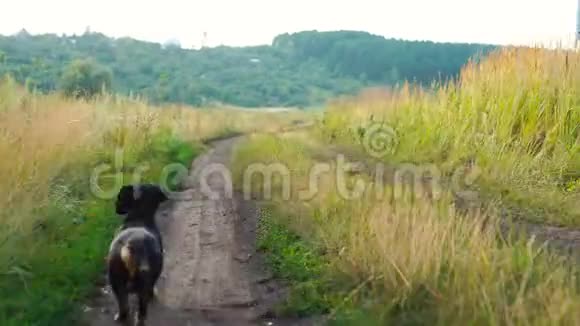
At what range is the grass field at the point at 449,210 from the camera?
469 cm

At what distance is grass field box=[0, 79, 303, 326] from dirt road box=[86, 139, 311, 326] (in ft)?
1.56

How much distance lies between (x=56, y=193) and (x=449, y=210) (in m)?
4.61

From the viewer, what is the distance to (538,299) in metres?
4.15

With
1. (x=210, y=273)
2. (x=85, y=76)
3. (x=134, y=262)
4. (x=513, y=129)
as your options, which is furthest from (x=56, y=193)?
(x=85, y=76)

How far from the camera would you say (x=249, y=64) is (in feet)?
152

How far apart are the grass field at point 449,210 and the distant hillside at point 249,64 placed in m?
1.66

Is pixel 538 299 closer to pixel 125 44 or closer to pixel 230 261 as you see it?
pixel 230 261

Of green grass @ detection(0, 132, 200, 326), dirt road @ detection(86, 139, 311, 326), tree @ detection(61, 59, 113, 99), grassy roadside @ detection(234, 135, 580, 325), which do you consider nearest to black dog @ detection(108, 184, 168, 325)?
dirt road @ detection(86, 139, 311, 326)

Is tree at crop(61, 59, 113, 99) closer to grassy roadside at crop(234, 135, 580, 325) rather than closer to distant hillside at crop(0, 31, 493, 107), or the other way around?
distant hillside at crop(0, 31, 493, 107)

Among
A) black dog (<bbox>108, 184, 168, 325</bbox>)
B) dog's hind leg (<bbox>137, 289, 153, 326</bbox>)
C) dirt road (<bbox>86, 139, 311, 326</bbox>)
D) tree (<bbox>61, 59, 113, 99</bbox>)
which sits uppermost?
tree (<bbox>61, 59, 113, 99</bbox>)

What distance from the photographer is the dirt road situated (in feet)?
19.0

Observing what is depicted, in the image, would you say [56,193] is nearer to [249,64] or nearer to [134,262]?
[134,262]

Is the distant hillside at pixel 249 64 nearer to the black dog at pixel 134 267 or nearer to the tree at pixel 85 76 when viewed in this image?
the tree at pixel 85 76

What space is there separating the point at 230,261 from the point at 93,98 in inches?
384
